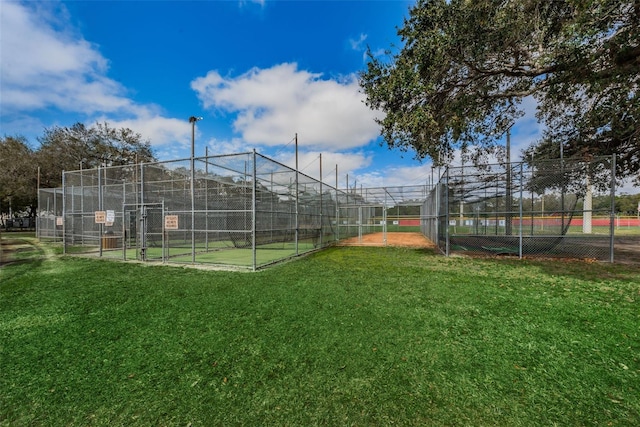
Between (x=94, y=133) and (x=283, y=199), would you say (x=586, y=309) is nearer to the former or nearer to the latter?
(x=283, y=199)

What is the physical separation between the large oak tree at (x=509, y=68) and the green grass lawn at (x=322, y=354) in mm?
4877

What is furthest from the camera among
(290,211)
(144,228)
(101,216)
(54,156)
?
(54,156)

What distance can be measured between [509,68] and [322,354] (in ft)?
30.2

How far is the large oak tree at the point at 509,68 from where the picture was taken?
591 cm

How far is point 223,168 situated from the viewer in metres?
10.8

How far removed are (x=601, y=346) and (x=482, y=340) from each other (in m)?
1.23

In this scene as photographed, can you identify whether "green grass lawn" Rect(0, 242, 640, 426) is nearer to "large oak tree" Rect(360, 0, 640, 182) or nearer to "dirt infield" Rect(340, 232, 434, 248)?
"large oak tree" Rect(360, 0, 640, 182)

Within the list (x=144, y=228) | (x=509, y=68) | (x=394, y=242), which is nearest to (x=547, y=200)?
(x=509, y=68)

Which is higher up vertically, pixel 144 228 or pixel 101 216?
pixel 101 216

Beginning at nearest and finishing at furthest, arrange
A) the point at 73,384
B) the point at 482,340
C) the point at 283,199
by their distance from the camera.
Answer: the point at 73,384
the point at 482,340
the point at 283,199

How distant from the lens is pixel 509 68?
25.6ft

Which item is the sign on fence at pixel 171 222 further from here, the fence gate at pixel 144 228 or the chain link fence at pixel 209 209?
the chain link fence at pixel 209 209

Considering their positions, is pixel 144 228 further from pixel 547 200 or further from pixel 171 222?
pixel 547 200

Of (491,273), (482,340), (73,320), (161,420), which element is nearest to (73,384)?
(161,420)
